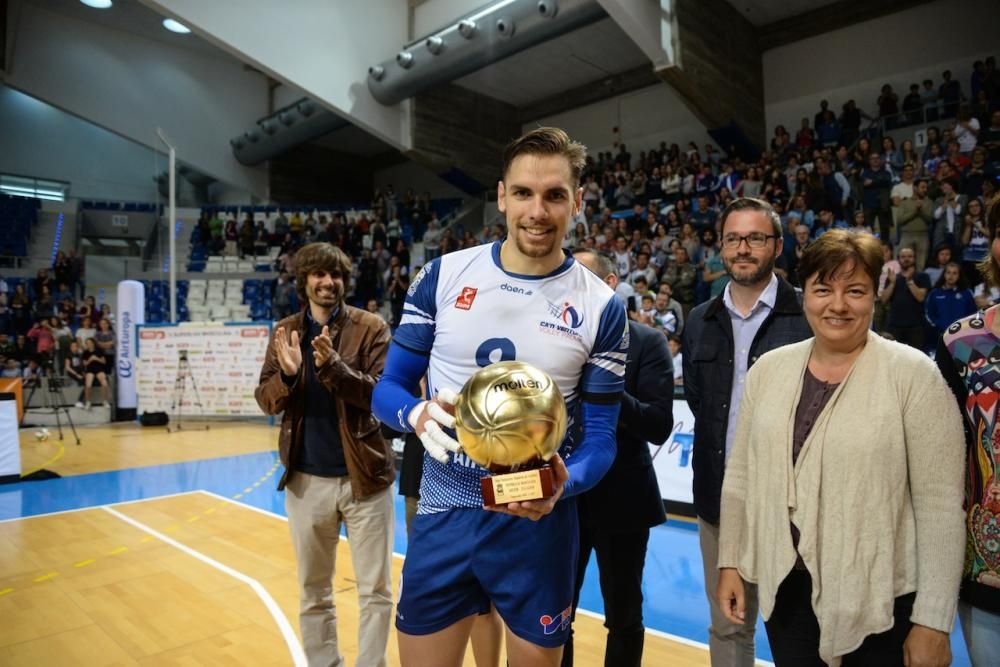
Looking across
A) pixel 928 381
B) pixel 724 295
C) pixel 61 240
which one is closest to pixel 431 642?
pixel 928 381

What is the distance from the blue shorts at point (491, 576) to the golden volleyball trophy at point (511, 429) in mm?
349

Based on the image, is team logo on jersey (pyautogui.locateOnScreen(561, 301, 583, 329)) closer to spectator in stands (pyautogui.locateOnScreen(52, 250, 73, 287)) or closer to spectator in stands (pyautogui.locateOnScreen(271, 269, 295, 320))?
spectator in stands (pyautogui.locateOnScreen(271, 269, 295, 320))

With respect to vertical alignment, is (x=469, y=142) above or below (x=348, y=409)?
above

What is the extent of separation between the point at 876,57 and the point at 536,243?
58.1ft

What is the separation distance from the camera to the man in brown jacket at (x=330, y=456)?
3.03 metres

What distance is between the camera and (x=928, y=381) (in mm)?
1753

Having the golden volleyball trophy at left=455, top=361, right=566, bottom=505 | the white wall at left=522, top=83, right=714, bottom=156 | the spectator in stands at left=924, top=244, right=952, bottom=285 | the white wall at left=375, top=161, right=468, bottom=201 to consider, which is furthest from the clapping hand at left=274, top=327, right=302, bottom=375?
the white wall at left=375, top=161, right=468, bottom=201

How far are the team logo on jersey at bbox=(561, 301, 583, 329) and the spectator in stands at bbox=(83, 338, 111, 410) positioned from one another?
1565 cm

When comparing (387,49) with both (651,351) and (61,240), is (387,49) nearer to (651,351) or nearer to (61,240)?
(61,240)

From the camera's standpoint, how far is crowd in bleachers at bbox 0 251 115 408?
1492cm

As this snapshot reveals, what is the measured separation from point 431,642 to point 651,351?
5.33 ft

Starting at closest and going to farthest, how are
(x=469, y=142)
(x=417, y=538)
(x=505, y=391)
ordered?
(x=505, y=391) → (x=417, y=538) → (x=469, y=142)

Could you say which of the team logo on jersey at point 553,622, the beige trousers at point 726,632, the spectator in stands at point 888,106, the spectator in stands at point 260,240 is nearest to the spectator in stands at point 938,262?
the spectator in stands at point 888,106

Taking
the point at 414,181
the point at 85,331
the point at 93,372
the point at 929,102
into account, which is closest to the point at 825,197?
the point at 929,102
